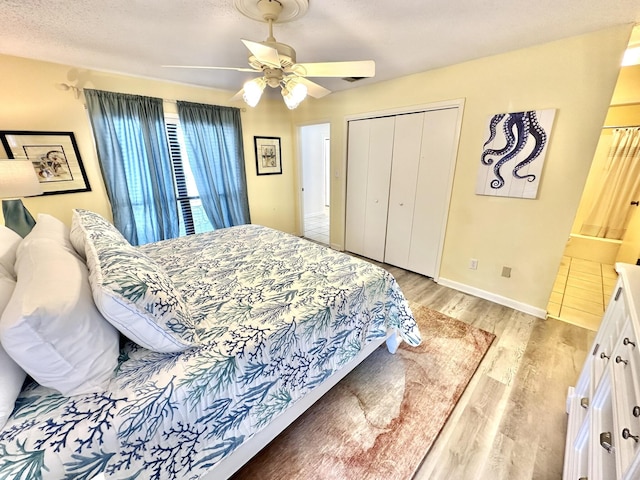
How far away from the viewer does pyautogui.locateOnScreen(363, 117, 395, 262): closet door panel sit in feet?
10.1

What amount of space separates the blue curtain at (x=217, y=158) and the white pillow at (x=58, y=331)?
243 cm

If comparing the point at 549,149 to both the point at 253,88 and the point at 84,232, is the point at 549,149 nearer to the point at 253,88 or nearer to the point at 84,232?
the point at 253,88

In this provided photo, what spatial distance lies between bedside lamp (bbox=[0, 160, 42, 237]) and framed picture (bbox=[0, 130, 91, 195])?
0.30 meters

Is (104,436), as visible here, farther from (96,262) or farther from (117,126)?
(117,126)

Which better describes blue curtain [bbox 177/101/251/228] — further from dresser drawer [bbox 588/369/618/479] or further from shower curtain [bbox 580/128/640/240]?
shower curtain [bbox 580/128/640/240]

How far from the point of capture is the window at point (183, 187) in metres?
3.07

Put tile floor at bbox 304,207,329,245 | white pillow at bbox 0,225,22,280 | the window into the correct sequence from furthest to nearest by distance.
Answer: tile floor at bbox 304,207,329,245 → the window → white pillow at bbox 0,225,22,280

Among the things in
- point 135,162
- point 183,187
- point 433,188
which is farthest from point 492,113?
point 135,162

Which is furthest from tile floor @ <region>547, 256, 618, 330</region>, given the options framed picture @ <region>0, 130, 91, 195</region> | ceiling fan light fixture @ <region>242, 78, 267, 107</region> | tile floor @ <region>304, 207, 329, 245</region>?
framed picture @ <region>0, 130, 91, 195</region>

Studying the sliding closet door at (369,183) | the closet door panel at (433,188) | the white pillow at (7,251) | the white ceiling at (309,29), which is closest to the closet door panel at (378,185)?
the sliding closet door at (369,183)

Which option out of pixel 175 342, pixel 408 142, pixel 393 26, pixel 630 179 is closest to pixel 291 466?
pixel 175 342

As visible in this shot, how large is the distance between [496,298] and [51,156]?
4523mm

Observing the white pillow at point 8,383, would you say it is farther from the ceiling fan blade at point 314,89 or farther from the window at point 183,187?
the window at point 183,187

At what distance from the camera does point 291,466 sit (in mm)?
1264
